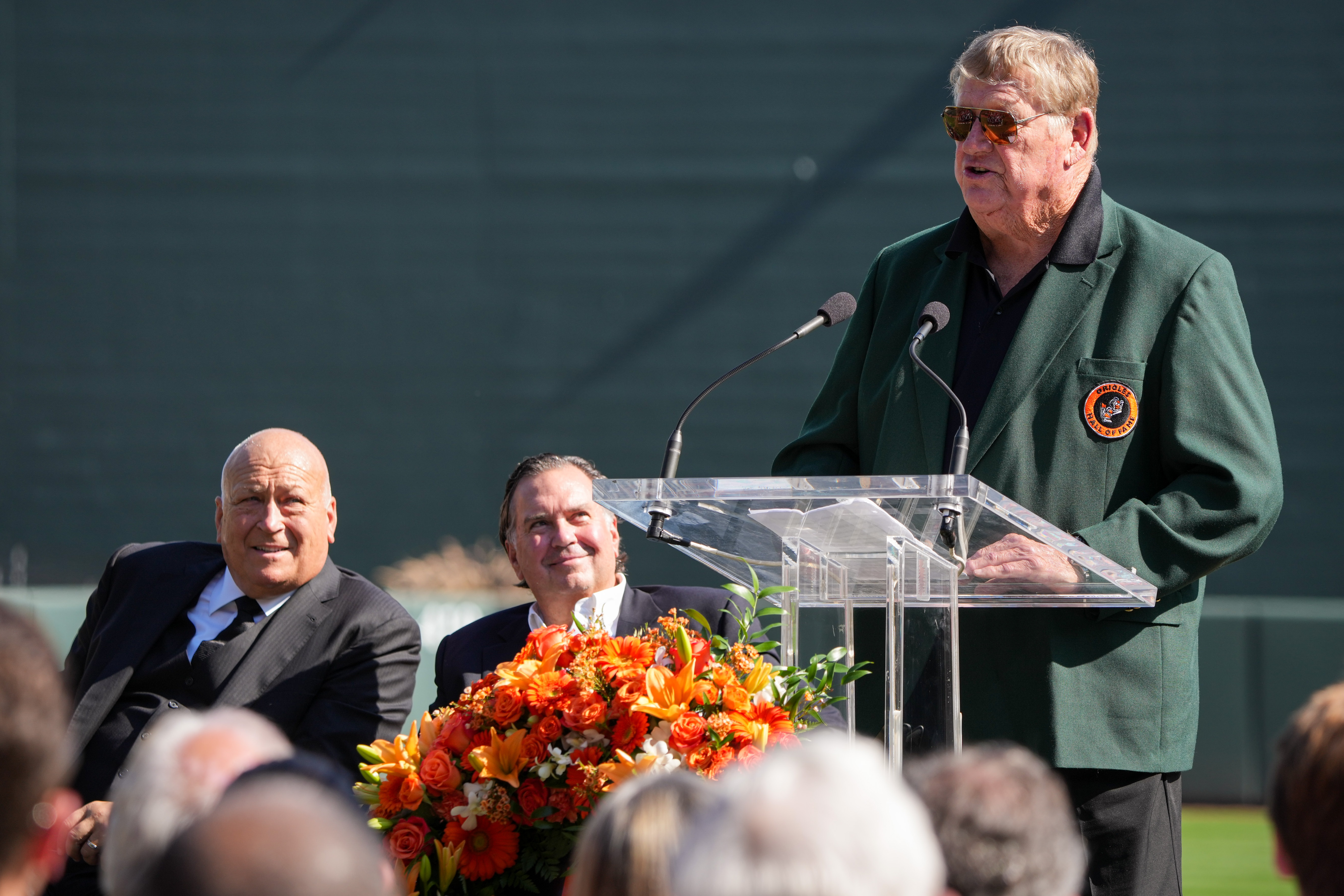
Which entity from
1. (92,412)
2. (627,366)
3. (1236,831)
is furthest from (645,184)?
(1236,831)

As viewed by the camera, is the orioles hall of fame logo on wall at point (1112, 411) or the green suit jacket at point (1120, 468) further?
the orioles hall of fame logo on wall at point (1112, 411)

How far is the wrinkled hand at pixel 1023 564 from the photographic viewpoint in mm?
2270

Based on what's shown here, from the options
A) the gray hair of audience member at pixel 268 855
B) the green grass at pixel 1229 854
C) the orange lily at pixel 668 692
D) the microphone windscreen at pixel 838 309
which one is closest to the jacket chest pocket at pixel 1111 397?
the microphone windscreen at pixel 838 309

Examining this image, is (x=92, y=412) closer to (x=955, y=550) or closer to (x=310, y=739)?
(x=310, y=739)

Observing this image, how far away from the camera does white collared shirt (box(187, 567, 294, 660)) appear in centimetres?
385

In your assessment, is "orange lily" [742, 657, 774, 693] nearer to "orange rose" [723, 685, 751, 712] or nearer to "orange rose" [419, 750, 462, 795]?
"orange rose" [723, 685, 751, 712]

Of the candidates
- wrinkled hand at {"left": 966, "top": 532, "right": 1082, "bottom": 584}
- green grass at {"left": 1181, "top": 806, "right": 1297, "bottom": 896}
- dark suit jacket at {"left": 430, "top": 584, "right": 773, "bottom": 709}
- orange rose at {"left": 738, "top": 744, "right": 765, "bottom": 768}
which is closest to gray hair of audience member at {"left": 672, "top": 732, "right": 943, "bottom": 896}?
orange rose at {"left": 738, "top": 744, "right": 765, "bottom": 768}

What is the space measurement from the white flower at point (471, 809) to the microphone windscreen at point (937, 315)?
113 cm

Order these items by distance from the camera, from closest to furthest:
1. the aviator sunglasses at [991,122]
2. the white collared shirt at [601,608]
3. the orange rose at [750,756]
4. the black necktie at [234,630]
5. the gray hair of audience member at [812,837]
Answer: the gray hair of audience member at [812,837] → the orange rose at [750,756] → the aviator sunglasses at [991,122] → the black necktie at [234,630] → the white collared shirt at [601,608]

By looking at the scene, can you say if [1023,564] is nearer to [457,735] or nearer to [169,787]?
[457,735]

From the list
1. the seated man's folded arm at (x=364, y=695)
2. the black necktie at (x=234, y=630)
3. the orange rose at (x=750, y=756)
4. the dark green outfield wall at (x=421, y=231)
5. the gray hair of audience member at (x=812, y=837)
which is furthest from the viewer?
the dark green outfield wall at (x=421, y=231)

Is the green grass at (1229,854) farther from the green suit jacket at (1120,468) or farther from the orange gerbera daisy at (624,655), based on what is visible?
the orange gerbera daisy at (624,655)

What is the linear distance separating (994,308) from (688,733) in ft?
3.91

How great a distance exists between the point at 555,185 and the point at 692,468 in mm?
2356
